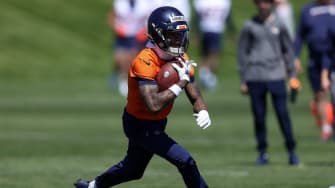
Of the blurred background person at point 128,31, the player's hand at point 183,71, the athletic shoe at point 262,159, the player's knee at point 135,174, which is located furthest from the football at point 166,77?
the blurred background person at point 128,31

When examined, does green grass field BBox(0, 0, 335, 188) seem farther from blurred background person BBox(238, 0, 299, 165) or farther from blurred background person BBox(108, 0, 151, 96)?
blurred background person BBox(108, 0, 151, 96)

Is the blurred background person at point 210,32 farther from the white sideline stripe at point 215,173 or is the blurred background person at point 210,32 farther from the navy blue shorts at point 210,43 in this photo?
the white sideline stripe at point 215,173

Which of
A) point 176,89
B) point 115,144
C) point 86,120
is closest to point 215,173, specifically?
point 176,89

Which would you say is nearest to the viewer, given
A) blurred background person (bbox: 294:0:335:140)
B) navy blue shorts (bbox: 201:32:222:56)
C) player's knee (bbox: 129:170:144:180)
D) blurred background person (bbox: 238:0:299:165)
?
player's knee (bbox: 129:170:144:180)

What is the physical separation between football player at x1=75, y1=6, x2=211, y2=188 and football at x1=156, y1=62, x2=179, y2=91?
37 mm

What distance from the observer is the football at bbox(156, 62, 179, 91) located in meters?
11.4

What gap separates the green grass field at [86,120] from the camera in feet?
49.8

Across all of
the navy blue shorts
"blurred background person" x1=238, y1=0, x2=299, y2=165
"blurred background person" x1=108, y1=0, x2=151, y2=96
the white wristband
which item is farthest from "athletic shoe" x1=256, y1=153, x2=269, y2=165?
the navy blue shorts

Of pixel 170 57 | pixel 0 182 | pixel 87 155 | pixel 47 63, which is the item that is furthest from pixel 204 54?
pixel 170 57

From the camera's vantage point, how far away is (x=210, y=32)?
33875 millimetres

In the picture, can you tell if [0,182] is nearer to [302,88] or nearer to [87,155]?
[87,155]

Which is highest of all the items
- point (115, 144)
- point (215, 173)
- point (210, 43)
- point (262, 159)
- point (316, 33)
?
point (316, 33)

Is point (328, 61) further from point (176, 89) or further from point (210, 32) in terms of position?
point (210, 32)

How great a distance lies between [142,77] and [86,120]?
40.3ft
